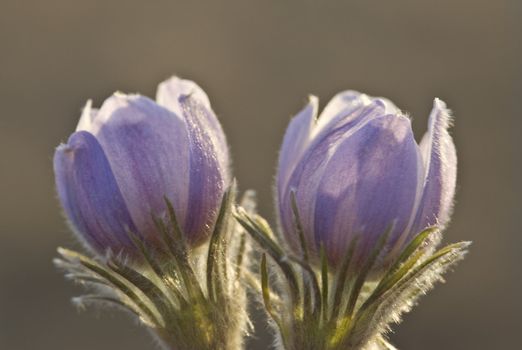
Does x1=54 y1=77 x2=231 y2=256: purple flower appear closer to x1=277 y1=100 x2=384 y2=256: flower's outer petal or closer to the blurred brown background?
x1=277 y1=100 x2=384 y2=256: flower's outer petal

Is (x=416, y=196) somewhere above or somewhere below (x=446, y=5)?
below

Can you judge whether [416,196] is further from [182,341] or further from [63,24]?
[63,24]

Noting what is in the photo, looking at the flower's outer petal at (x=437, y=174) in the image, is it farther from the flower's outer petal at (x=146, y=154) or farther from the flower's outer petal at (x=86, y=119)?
the flower's outer petal at (x=86, y=119)

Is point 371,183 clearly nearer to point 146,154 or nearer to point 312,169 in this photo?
point 312,169

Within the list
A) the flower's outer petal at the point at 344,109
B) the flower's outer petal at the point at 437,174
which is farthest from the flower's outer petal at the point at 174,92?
the flower's outer petal at the point at 437,174

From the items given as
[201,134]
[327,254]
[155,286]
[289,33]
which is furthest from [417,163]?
[289,33]

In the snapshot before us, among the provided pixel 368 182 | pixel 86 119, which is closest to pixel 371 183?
pixel 368 182

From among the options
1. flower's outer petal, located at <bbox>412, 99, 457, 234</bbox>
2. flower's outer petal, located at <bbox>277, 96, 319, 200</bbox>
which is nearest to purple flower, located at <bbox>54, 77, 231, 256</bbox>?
flower's outer petal, located at <bbox>277, 96, 319, 200</bbox>
